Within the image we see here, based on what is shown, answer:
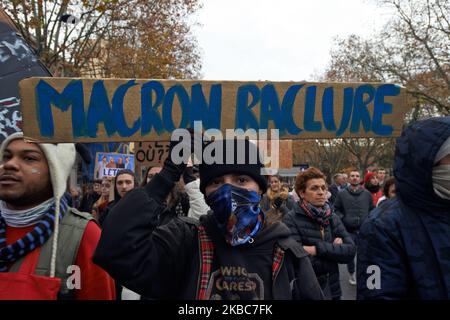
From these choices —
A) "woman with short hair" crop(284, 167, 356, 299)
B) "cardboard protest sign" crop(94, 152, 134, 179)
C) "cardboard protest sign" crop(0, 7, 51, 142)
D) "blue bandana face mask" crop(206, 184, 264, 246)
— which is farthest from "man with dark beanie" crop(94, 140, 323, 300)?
"cardboard protest sign" crop(94, 152, 134, 179)

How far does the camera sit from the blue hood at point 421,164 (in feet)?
6.64

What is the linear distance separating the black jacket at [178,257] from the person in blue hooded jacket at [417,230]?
12.1 inches

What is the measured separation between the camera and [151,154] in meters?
4.40

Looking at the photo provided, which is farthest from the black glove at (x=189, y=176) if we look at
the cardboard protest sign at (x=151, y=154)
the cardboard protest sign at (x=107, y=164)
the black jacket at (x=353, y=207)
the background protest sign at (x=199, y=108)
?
the cardboard protest sign at (x=107, y=164)

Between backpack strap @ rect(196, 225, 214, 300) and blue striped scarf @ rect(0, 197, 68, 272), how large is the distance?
0.69 m

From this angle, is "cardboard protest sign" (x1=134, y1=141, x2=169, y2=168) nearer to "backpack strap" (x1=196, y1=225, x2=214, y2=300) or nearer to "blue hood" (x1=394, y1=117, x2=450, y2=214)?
"backpack strap" (x1=196, y1=225, x2=214, y2=300)

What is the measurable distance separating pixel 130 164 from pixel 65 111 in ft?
23.6

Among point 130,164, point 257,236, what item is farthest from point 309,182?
point 130,164

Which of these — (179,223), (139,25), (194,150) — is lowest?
(179,223)

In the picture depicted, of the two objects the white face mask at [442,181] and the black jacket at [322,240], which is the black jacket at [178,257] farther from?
the black jacket at [322,240]

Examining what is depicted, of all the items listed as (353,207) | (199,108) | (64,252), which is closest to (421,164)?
(199,108)
